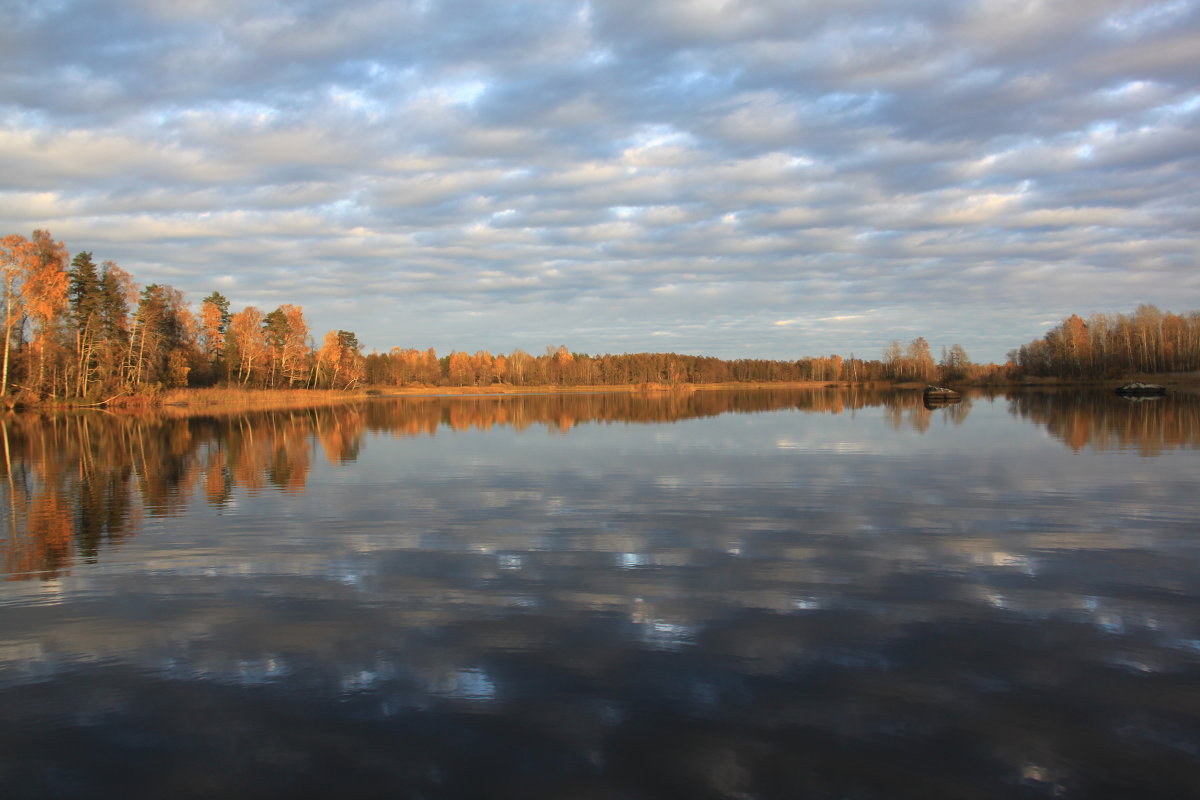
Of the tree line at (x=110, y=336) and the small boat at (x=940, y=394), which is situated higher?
the tree line at (x=110, y=336)

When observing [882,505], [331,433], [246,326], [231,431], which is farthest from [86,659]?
[246,326]

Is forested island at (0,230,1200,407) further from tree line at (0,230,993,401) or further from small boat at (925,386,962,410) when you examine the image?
small boat at (925,386,962,410)

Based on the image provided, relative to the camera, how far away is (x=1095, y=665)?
677cm

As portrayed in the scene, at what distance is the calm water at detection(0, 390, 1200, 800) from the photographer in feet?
17.1

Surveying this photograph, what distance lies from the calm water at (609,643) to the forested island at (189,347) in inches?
1946

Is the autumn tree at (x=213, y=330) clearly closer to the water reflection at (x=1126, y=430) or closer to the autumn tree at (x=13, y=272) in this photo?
the autumn tree at (x=13, y=272)

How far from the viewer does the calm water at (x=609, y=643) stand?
522cm

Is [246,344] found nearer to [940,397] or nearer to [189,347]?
[189,347]

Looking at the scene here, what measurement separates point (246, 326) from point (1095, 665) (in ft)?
327

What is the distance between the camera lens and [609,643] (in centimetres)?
748

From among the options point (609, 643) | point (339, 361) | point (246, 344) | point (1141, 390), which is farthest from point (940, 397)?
point (339, 361)

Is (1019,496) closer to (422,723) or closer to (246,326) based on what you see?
(422,723)

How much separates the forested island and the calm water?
49.4 meters

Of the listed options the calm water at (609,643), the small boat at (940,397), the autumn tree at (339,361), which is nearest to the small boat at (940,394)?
the small boat at (940,397)
